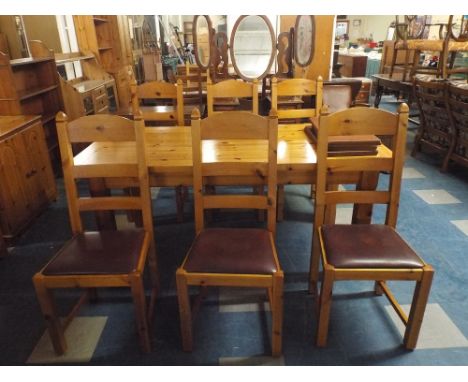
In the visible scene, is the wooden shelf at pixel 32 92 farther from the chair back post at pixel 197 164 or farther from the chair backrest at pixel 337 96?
the chair backrest at pixel 337 96

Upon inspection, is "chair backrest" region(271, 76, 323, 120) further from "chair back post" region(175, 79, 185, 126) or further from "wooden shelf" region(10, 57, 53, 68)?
"wooden shelf" region(10, 57, 53, 68)

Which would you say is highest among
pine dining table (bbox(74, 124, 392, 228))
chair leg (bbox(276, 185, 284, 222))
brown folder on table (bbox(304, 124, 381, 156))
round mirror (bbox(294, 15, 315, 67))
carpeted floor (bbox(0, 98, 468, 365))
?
round mirror (bbox(294, 15, 315, 67))

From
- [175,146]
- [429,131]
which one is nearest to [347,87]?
[429,131]

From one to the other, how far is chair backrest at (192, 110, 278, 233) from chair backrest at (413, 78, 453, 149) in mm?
2319

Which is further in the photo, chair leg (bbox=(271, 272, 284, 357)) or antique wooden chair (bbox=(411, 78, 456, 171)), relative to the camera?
antique wooden chair (bbox=(411, 78, 456, 171))

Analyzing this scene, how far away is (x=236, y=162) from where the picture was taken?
1.46 meters

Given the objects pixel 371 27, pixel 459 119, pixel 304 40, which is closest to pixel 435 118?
pixel 459 119

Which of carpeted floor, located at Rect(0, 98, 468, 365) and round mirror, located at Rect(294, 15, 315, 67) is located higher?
round mirror, located at Rect(294, 15, 315, 67)

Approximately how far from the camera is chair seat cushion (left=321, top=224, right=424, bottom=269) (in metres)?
1.31

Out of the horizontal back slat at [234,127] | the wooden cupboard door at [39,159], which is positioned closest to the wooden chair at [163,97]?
the wooden cupboard door at [39,159]

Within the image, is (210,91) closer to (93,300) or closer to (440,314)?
(93,300)

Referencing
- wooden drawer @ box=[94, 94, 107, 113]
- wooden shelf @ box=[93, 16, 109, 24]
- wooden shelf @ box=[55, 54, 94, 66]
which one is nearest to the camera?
wooden shelf @ box=[55, 54, 94, 66]

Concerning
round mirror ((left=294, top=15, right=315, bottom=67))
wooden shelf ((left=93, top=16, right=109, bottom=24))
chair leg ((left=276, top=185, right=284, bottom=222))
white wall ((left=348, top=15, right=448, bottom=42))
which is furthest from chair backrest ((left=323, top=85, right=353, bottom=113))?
white wall ((left=348, top=15, right=448, bottom=42))

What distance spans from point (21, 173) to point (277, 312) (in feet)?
6.36
